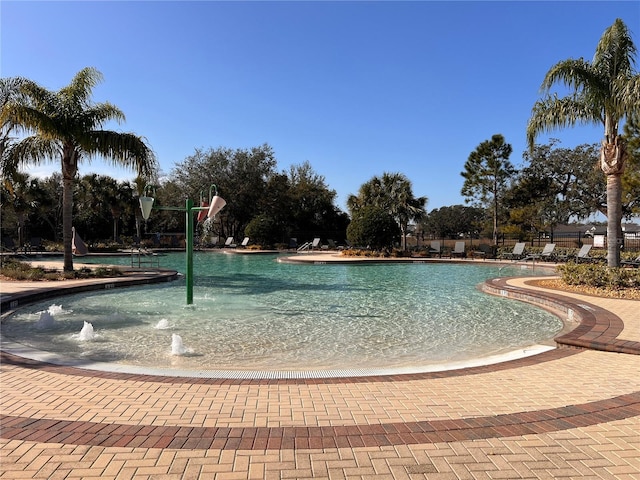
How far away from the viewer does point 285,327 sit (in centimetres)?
801

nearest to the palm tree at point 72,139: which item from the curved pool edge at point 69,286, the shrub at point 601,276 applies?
the curved pool edge at point 69,286

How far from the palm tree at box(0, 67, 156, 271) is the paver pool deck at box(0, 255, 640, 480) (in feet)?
34.7

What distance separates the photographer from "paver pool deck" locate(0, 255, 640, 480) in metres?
2.79

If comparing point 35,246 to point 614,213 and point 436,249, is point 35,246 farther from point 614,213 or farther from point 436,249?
point 614,213

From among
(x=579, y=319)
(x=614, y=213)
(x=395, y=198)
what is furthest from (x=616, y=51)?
(x=395, y=198)

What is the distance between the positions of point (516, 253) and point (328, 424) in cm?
2217

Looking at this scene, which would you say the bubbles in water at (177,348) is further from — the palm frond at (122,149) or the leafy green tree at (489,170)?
the leafy green tree at (489,170)

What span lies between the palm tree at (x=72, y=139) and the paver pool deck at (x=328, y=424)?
416 inches

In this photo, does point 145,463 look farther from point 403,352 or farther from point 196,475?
point 403,352

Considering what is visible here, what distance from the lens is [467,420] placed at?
3.54 m

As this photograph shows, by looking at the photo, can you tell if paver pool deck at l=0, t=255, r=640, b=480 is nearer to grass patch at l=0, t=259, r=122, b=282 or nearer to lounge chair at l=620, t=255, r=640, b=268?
grass patch at l=0, t=259, r=122, b=282

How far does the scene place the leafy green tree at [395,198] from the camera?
28359 mm

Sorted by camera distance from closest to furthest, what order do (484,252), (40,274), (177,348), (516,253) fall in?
1. (177,348)
2. (40,274)
3. (516,253)
4. (484,252)

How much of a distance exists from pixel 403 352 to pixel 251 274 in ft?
39.2
